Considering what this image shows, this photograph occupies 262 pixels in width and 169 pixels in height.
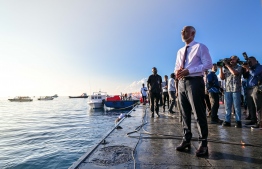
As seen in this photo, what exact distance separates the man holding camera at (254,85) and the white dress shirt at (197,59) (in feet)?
10.6

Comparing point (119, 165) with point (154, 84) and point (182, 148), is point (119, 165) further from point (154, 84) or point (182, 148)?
point (154, 84)

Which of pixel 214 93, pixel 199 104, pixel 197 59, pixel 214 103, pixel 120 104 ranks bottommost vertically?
pixel 120 104

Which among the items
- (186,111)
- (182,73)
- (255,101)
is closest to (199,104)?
(186,111)

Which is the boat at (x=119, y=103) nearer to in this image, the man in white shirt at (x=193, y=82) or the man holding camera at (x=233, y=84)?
the man holding camera at (x=233, y=84)

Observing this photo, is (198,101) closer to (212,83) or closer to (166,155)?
(166,155)

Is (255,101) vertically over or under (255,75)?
under

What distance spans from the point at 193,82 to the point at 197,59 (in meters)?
0.41

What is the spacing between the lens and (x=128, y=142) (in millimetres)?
3881

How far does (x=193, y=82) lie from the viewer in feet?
9.84

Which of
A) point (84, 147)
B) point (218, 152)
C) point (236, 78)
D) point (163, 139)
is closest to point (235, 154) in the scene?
point (218, 152)

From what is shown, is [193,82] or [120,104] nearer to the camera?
[193,82]

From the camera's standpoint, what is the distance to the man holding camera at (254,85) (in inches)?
204

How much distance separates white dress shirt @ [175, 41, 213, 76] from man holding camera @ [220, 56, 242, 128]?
265 cm

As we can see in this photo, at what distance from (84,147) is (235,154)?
727 centimetres
